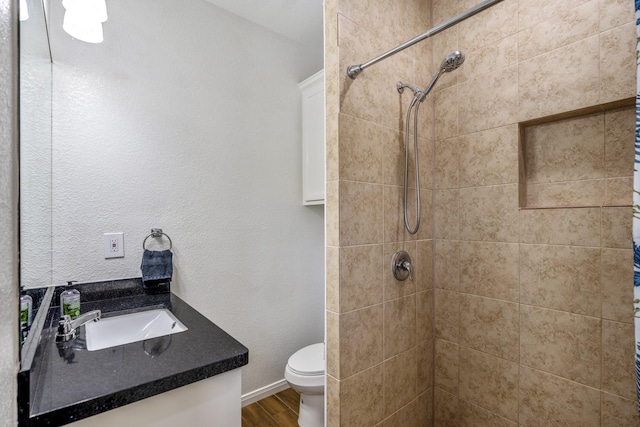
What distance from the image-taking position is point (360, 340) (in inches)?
48.3

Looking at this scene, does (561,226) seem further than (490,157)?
No

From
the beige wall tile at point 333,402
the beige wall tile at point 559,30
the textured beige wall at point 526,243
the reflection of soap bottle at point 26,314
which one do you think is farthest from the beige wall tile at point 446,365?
the reflection of soap bottle at point 26,314

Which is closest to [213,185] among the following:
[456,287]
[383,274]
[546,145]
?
[383,274]

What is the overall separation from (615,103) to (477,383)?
129 centimetres

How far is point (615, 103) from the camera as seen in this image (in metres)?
1.09

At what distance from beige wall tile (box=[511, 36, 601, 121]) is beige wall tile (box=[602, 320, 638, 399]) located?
832mm

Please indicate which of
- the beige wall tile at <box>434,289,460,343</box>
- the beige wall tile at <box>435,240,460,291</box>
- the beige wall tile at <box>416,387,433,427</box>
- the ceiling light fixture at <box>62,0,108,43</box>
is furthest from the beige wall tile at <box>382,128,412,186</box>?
the ceiling light fixture at <box>62,0,108,43</box>

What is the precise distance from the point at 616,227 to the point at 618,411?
66cm

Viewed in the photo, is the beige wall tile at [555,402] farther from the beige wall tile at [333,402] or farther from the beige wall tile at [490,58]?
the beige wall tile at [490,58]

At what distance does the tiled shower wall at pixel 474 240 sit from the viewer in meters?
1.13

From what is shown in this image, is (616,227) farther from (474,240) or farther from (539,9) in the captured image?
(539,9)

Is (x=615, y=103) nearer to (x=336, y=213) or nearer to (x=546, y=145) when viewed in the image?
(x=546, y=145)

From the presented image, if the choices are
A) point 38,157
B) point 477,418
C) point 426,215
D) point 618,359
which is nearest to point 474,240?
point 426,215

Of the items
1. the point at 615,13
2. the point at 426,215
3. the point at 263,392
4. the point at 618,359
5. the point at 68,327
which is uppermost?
the point at 615,13
